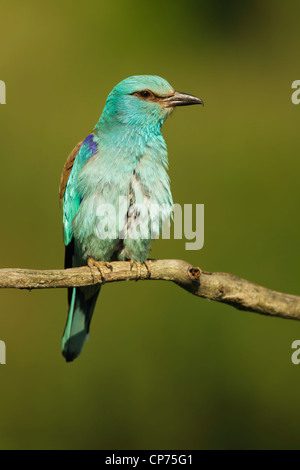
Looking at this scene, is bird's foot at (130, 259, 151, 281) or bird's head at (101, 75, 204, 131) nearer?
bird's foot at (130, 259, 151, 281)

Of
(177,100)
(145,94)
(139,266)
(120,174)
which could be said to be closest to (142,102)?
(145,94)

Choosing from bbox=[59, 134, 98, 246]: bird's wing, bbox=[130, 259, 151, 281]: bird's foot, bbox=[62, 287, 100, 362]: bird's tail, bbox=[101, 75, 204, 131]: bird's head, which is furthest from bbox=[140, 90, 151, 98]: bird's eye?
bbox=[62, 287, 100, 362]: bird's tail

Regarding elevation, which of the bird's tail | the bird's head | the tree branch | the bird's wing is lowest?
the bird's tail

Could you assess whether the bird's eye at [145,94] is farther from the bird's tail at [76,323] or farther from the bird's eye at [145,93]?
the bird's tail at [76,323]

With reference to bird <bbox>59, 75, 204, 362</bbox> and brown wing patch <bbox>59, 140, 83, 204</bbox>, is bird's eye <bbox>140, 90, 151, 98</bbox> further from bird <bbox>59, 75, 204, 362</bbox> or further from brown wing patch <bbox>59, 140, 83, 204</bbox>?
brown wing patch <bbox>59, 140, 83, 204</bbox>

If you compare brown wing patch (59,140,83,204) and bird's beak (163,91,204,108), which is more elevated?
bird's beak (163,91,204,108)

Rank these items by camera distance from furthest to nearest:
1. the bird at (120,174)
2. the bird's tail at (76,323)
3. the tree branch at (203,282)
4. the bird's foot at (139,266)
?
the bird's tail at (76,323)
the bird at (120,174)
the bird's foot at (139,266)
the tree branch at (203,282)

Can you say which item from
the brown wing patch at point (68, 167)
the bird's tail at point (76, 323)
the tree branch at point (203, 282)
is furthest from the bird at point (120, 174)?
the bird's tail at point (76, 323)
